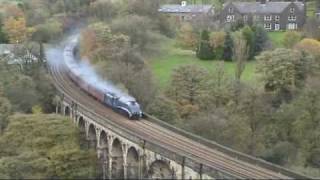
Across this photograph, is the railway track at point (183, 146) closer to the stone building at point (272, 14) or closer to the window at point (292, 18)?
the stone building at point (272, 14)

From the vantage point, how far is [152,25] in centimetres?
8462

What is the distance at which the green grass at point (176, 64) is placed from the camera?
2657 inches

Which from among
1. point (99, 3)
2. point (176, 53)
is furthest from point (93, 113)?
point (99, 3)

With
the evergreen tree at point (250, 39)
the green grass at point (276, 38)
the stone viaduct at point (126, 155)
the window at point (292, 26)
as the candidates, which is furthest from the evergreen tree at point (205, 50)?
the stone viaduct at point (126, 155)

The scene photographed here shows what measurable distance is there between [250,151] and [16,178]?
16.4 metres

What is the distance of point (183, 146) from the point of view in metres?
40.6

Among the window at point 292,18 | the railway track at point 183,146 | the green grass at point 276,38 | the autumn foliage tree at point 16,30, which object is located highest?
the autumn foliage tree at point 16,30

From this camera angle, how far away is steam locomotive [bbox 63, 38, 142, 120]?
48.1 metres

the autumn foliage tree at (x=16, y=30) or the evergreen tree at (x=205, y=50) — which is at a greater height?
the autumn foliage tree at (x=16, y=30)

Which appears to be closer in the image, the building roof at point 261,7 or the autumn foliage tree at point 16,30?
the autumn foliage tree at point 16,30

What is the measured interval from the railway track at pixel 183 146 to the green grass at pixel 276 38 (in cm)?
3332

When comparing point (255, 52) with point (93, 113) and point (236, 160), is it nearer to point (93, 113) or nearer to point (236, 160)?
point (93, 113)

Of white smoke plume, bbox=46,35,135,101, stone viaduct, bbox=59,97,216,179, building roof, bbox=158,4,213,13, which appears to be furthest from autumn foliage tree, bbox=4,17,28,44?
stone viaduct, bbox=59,97,216,179

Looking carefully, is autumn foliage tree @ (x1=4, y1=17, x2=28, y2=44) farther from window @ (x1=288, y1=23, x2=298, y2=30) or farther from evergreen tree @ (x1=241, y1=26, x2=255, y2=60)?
window @ (x1=288, y1=23, x2=298, y2=30)
